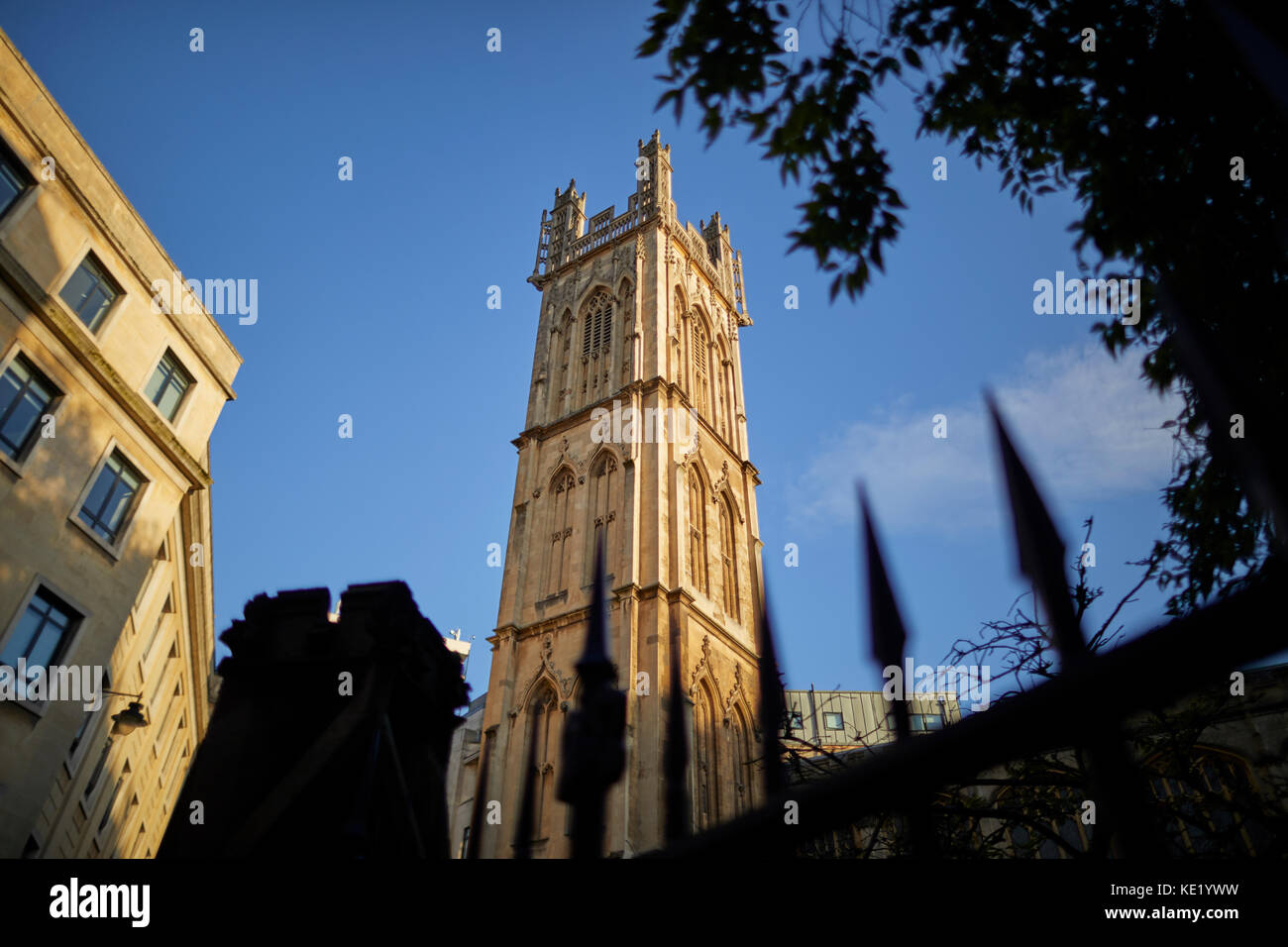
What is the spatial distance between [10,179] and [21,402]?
3.61 metres

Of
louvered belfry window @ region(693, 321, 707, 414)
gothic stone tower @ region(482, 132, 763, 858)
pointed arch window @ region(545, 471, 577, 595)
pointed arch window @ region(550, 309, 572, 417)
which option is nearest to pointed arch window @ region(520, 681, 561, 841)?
gothic stone tower @ region(482, 132, 763, 858)

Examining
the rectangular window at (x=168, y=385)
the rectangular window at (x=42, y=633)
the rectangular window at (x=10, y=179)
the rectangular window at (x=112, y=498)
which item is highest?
the rectangular window at (x=10, y=179)

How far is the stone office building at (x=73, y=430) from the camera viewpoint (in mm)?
12055

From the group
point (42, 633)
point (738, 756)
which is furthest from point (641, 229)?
point (42, 633)

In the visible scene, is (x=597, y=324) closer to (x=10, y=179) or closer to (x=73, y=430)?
(x=73, y=430)

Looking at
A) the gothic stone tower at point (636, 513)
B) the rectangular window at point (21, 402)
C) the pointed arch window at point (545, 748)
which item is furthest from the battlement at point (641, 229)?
the rectangular window at point (21, 402)

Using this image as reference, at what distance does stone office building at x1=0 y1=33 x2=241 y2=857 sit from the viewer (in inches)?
475

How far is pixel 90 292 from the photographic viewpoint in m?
14.3

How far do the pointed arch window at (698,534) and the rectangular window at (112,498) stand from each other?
17096mm

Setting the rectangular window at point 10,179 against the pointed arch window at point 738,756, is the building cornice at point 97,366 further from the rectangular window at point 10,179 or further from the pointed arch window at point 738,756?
the pointed arch window at point 738,756
